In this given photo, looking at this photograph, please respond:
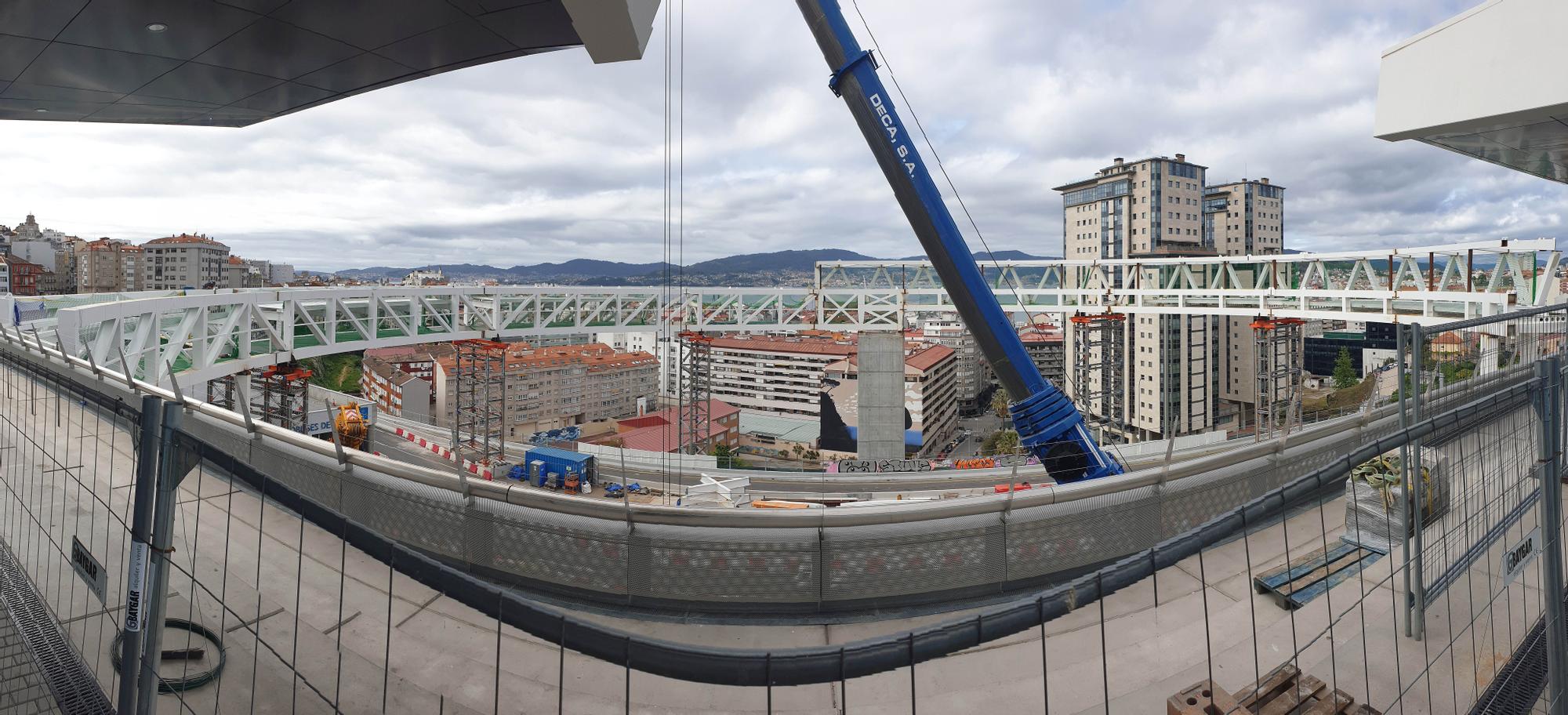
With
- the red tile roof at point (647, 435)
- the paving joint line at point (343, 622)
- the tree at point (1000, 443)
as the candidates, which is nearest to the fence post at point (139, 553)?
the paving joint line at point (343, 622)

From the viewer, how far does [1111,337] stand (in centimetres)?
2214

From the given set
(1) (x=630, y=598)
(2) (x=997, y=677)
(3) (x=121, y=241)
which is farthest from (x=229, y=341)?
(3) (x=121, y=241)

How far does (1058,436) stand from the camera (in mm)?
6391

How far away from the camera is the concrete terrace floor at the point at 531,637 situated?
5.78 feet

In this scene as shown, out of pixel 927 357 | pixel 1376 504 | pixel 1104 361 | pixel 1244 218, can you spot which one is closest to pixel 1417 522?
pixel 1376 504

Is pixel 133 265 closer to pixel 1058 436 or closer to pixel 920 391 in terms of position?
pixel 920 391

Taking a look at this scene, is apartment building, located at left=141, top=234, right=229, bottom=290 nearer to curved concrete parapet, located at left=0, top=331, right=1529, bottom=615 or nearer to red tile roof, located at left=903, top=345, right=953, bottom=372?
red tile roof, located at left=903, top=345, right=953, bottom=372

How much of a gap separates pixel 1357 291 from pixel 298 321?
26.5 metres

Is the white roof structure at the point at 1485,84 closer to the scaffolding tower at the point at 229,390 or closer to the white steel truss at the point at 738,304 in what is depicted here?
the scaffolding tower at the point at 229,390

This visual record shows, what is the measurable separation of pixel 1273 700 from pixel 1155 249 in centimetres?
4798

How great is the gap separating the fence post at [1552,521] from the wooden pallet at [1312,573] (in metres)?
1.09

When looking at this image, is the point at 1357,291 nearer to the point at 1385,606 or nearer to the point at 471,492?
the point at 1385,606

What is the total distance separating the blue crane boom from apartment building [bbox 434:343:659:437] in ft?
113

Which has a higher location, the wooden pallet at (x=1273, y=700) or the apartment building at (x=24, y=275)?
the apartment building at (x=24, y=275)
